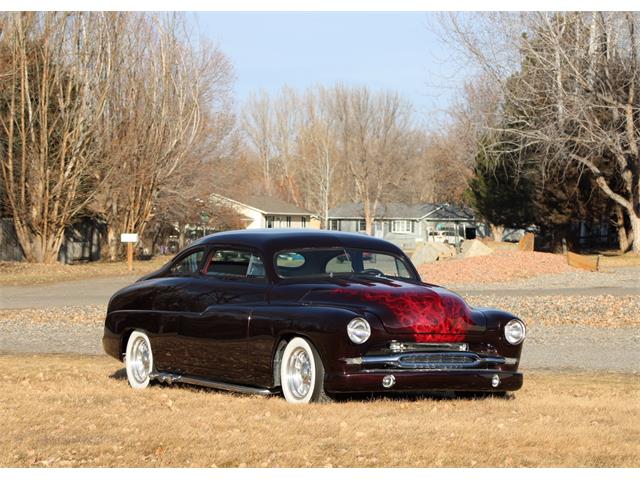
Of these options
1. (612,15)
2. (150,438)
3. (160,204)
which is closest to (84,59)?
(160,204)

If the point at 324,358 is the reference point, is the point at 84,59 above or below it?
above

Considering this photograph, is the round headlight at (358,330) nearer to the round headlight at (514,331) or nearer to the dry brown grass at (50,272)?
the round headlight at (514,331)

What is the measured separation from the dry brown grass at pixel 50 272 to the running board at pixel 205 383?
30.8 m

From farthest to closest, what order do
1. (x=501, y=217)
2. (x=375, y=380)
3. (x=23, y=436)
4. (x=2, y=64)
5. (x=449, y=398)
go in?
1. (x=501, y=217)
2. (x=2, y=64)
3. (x=449, y=398)
4. (x=375, y=380)
5. (x=23, y=436)

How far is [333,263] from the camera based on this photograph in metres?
11.3

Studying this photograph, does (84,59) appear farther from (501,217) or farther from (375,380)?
(375,380)

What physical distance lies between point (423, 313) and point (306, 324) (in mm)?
1029

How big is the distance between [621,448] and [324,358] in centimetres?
290

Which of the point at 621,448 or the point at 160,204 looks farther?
the point at 160,204

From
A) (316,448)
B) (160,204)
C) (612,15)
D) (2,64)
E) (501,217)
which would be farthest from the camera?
(501,217)

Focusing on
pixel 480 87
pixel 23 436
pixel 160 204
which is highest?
pixel 480 87

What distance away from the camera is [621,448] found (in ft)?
25.5

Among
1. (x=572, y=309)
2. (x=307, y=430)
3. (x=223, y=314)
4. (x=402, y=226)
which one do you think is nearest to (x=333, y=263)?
(x=223, y=314)

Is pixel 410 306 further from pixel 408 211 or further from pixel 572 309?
pixel 408 211
